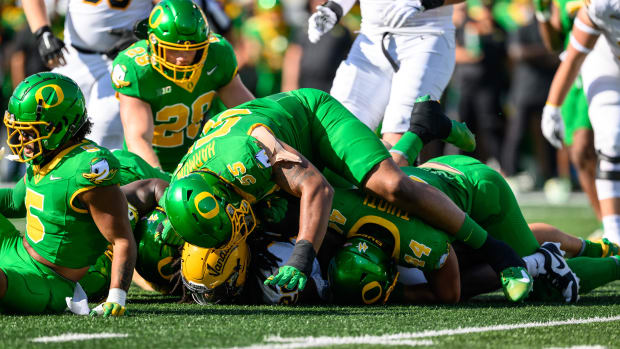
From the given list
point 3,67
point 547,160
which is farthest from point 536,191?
point 3,67

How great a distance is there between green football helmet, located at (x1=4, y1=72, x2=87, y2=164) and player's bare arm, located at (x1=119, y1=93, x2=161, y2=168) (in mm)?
1603

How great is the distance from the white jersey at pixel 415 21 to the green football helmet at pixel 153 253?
1.99 m

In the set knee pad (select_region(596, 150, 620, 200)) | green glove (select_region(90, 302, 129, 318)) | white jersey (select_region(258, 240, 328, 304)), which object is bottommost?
knee pad (select_region(596, 150, 620, 200))

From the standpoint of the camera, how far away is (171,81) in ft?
17.3

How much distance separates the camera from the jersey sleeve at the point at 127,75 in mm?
5234

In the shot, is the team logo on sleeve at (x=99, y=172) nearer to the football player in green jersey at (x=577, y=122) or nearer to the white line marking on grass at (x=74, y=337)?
the white line marking on grass at (x=74, y=337)

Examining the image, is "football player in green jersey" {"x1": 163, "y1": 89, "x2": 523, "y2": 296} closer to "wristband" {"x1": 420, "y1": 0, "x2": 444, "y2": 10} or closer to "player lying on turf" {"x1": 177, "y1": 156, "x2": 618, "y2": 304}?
"player lying on turf" {"x1": 177, "y1": 156, "x2": 618, "y2": 304}

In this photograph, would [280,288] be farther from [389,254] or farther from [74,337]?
[74,337]

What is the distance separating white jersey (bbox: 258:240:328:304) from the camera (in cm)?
390

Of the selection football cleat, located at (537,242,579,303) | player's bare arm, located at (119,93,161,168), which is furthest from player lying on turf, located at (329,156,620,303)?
player's bare arm, located at (119,93,161,168)

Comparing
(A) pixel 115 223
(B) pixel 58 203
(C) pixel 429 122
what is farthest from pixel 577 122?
(B) pixel 58 203

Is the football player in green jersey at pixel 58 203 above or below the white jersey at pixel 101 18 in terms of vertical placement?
above

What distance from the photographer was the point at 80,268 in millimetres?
3625

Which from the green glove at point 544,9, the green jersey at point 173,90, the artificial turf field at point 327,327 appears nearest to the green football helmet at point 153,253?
the artificial turf field at point 327,327
